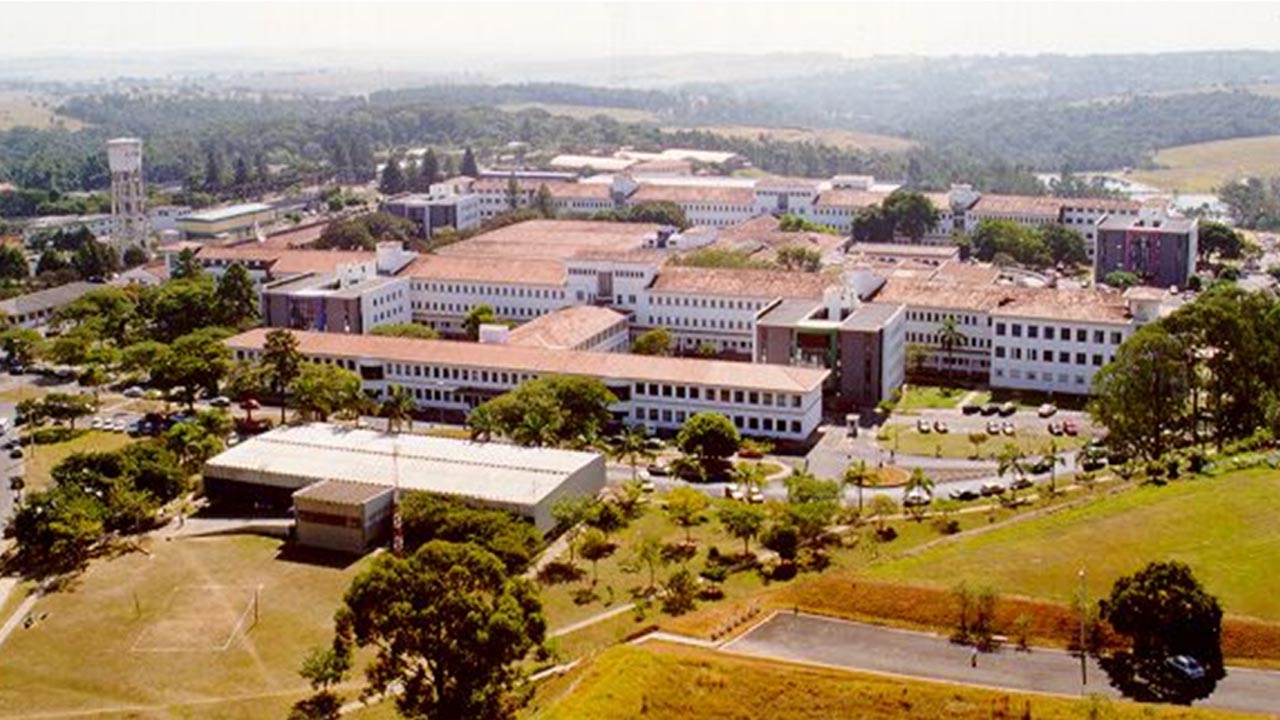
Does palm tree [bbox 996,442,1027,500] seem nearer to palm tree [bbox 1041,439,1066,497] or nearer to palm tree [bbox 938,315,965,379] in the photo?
palm tree [bbox 1041,439,1066,497]

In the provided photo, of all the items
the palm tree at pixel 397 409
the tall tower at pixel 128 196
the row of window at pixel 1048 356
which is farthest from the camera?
the tall tower at pixel 128 196

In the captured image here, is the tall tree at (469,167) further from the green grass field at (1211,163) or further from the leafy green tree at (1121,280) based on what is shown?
the green grass field at (1211,163)

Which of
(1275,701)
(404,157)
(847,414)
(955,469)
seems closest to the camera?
(1275,701)

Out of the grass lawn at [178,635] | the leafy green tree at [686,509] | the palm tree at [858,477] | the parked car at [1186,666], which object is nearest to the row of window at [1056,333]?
the palm tree at [858,477]

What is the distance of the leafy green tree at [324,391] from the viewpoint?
56.3 m

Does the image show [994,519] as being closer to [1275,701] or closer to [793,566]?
[793,566]

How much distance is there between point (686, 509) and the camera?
4519 centimetres

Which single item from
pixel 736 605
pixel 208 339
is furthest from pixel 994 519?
pixel 208 339

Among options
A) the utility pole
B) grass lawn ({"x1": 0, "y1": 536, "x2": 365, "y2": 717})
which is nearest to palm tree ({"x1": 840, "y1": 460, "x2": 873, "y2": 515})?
the utility pole

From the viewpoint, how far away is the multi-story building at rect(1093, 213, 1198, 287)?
86.2 meters

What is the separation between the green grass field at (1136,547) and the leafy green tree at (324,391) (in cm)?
2624

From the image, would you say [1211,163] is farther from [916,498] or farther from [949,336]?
[916,498]

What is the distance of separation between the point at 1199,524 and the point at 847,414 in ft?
70.7

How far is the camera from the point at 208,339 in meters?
63.1
